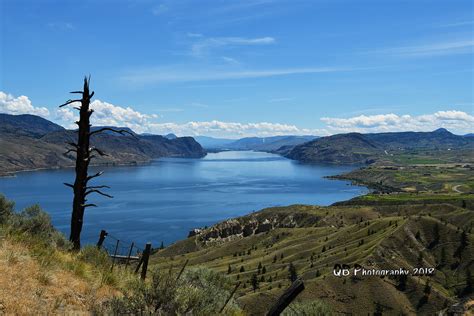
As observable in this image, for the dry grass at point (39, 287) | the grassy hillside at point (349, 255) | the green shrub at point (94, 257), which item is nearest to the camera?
the dry grass at point (39, 287)

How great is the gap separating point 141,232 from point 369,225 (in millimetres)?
78881

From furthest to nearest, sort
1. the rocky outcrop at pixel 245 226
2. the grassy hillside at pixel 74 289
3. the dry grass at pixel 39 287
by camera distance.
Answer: the rocky outcrop at pixel 245 226 → the grassy hillside at pixel 74 289 → the dry grass at pixel 39 287

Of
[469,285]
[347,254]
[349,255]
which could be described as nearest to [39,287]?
[349,255]

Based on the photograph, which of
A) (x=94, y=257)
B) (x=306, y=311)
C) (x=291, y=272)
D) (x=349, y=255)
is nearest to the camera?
(x=94, y=257)

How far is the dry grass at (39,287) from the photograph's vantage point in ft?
28.7

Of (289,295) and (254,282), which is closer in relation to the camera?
(289,295)

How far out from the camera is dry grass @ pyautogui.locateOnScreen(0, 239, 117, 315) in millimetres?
8750

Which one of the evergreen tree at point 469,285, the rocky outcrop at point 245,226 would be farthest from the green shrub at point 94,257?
the rocky outcrop at point 245,226

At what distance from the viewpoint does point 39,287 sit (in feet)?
33.1

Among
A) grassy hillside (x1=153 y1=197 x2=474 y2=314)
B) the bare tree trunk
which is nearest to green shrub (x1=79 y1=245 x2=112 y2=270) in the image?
the bare tree trunk

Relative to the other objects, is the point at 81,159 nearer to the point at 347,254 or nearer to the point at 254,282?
the point at 254,282

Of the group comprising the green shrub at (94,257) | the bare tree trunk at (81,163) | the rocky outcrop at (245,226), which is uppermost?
the bare tree trunk at (81,163)

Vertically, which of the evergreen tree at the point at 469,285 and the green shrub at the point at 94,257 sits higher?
the green shrub at the point at 94,257

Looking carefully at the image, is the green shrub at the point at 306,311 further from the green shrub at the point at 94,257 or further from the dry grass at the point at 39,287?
the dry grass at the point at 39,287
